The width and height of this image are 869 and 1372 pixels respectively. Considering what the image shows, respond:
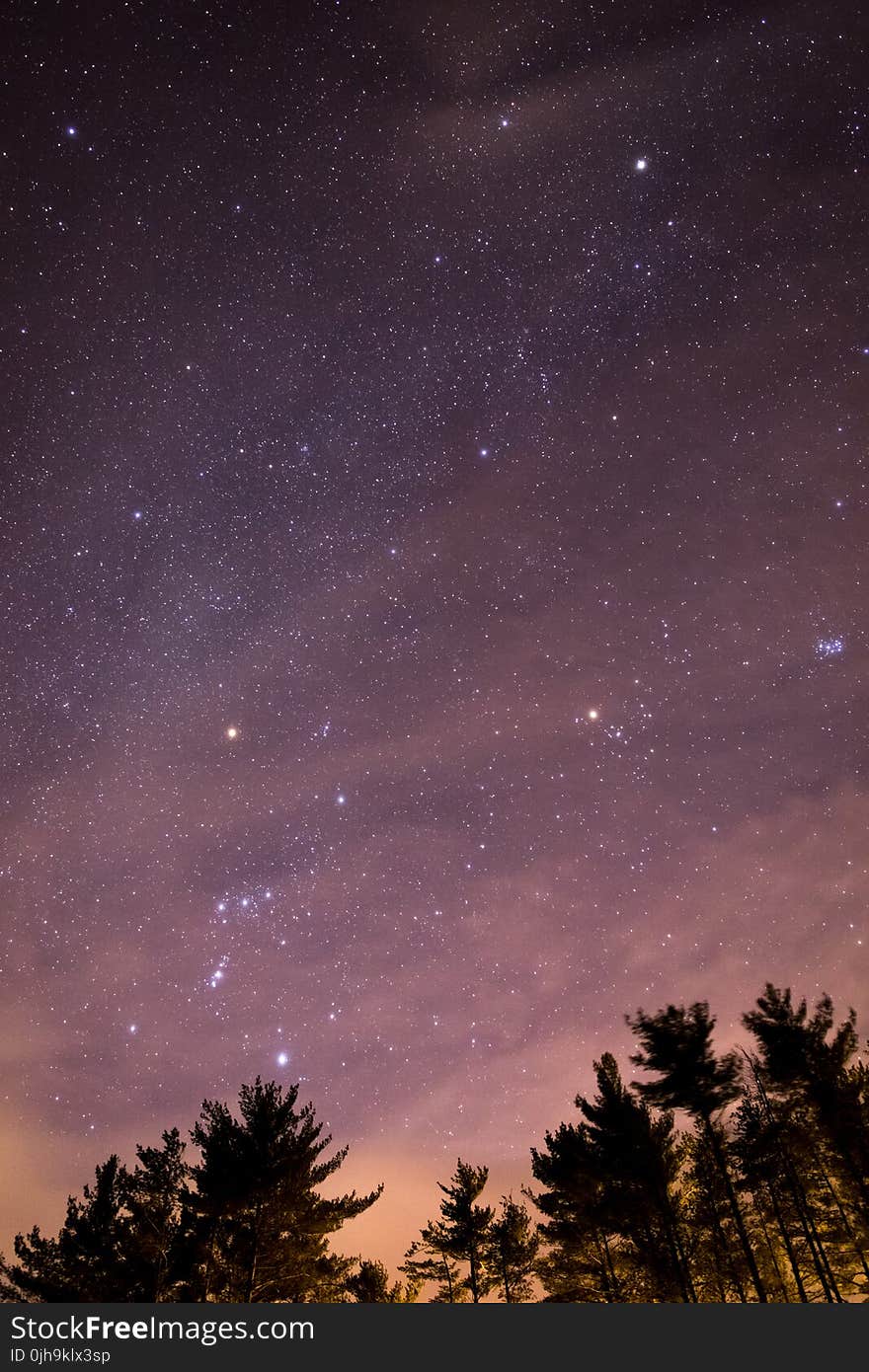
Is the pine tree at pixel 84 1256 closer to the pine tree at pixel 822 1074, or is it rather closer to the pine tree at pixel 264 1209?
the pine tree at pixel 264 1209

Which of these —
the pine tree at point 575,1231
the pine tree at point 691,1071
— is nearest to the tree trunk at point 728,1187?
the pine tree at point 691,1071

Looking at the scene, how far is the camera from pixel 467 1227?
28.9 m

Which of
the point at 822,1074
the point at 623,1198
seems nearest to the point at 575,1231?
the point at 623,1198

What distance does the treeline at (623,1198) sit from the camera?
1775 centimetres

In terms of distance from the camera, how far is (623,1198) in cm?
1984

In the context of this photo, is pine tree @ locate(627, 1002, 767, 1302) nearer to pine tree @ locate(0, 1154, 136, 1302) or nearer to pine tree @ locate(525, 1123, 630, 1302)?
pine tree @ locate(525, 1123, 630, 1302)

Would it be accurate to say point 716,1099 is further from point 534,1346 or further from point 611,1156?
point 534,1346

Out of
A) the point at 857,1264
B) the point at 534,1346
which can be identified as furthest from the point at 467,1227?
the point at 534,1346

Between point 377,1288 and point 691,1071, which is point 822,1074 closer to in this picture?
point 691,1071

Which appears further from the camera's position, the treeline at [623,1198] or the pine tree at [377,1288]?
the pine tree at [377,1288]

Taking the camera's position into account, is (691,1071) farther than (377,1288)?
No

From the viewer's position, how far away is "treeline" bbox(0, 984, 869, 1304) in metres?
17.8

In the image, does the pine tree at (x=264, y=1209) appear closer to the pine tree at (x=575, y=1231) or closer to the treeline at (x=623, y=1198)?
the treeline at (x=623, y=1198)

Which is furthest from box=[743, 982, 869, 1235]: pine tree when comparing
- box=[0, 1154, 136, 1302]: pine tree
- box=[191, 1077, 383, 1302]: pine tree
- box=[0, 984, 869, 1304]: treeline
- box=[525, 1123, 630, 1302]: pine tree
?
box=[0, 1154, 136, 1302]: pine tree
